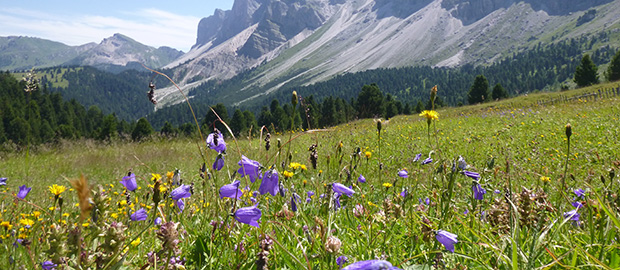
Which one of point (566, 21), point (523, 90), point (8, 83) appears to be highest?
point (566, 21)

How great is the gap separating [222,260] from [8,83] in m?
89.6

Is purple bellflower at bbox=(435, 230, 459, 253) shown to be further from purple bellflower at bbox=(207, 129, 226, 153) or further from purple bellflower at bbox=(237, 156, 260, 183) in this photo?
purple bellflower at bbox=(207, 129, 226, 153)

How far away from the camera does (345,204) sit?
3.44 metres

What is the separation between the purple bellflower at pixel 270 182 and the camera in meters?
1.75

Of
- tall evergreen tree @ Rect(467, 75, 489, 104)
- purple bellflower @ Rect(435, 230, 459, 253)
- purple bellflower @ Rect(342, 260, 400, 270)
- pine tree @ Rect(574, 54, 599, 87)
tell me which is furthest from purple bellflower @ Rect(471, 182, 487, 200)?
pine tree @ Rect(574, 54, 599, 87)

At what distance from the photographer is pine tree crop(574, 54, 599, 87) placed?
152 feet

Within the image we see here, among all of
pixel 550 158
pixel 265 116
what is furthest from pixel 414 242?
pixel 265 116

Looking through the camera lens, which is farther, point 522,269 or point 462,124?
point 462,124

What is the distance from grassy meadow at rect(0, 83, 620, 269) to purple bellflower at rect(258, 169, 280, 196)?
0.12 meters

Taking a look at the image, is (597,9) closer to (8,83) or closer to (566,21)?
(566,21)

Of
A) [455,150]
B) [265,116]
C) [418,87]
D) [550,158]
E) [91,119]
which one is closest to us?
[550,158]

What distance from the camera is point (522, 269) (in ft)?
4.31

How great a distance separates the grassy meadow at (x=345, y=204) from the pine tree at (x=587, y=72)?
50.0 metres

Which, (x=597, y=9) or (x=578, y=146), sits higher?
(x=597, y=9)
